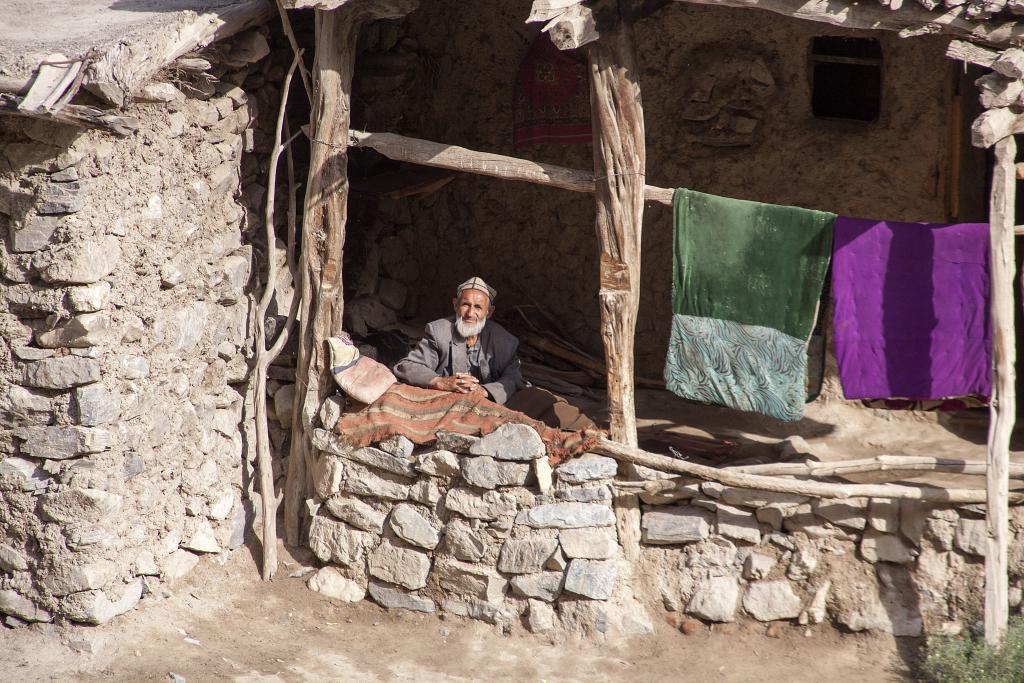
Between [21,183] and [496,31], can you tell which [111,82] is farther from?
[496,31]

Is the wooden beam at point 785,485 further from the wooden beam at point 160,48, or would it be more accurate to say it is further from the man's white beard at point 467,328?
the wooden beam at point 160,48

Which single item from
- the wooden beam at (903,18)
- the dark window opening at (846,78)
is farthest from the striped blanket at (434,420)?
the dark window opening at (846,78)

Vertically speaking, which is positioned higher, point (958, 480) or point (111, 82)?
point (111, 82)

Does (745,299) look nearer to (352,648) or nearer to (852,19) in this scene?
(852,19)

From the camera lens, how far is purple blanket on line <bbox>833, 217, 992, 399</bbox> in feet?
18.4

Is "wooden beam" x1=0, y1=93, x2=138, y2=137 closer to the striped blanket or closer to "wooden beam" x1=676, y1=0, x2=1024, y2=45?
the striped blanket

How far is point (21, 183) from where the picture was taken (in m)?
5.40

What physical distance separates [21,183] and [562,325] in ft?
13.5

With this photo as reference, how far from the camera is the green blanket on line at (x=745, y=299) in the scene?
18.9 feet

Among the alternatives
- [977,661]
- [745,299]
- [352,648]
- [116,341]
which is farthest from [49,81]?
[977,661]

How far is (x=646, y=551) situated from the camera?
20.5 feet

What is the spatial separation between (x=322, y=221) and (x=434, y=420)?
1315 millimetres

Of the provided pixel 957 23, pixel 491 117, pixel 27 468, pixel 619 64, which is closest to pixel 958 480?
pixel 957 23

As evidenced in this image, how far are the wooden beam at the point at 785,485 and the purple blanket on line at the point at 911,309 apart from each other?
48 centimetres
